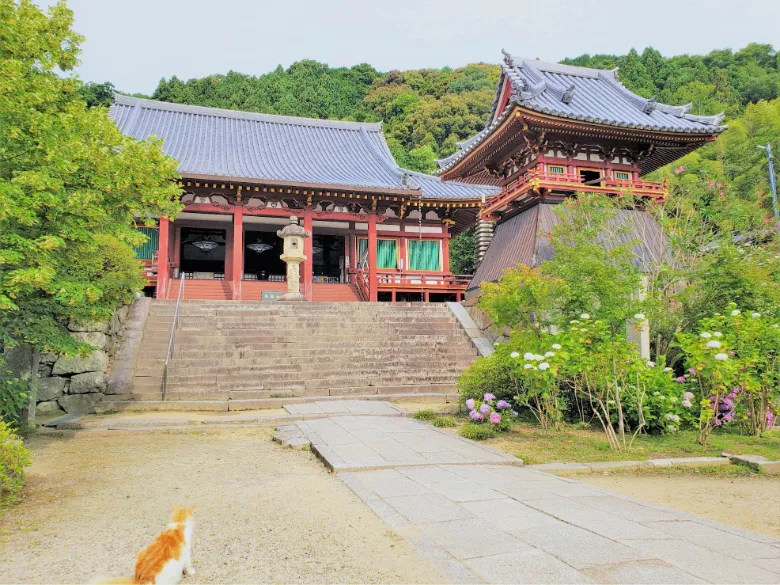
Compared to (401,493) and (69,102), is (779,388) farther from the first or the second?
(69,102)

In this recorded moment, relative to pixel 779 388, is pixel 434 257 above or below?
above

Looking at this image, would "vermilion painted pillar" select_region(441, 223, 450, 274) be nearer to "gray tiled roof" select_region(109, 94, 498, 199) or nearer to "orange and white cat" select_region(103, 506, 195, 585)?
"gray tiled roof" select_region(109, 94, 498, 199)

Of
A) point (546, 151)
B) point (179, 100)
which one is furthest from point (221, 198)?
point (179, 100)

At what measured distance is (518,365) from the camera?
6.51m

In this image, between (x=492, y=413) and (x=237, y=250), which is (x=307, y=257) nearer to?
(x=237, y=250)

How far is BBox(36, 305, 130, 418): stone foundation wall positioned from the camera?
764 centimetres

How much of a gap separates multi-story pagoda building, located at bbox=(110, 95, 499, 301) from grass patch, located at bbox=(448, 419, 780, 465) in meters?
10.2

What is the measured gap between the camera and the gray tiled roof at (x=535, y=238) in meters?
13.1

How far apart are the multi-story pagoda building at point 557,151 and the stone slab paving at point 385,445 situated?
805cm

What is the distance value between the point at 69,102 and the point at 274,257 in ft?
44.9

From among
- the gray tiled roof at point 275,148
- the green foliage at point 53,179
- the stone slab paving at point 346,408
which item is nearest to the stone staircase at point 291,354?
the stone slab paving at point 346,408

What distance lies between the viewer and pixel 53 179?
480cm

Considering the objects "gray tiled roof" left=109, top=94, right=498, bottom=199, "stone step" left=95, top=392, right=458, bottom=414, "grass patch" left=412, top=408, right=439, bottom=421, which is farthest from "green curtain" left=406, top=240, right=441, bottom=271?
"grass patch" left=412, top=408, right=439, bottom=421

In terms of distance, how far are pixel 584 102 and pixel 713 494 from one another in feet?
46.0
